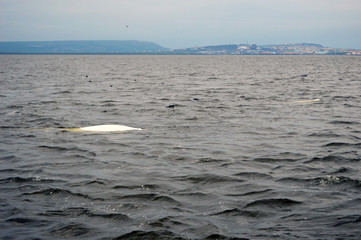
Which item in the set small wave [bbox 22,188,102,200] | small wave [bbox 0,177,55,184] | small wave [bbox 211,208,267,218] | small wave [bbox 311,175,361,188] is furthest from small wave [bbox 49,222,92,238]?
small wave [bbox 311,175,361,188]

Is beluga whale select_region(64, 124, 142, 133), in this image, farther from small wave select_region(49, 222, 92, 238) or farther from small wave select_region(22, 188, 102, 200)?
small wave select_region(49, 222, 92, 238)

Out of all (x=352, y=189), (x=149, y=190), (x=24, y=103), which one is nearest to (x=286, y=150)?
(x=352, y=189)

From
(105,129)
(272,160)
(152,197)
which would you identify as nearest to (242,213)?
(152,197)

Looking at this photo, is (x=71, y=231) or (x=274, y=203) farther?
(x=274, y=203)

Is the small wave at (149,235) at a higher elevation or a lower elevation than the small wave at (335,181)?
lower

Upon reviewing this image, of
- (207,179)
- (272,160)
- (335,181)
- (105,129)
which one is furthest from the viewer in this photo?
(105,129)

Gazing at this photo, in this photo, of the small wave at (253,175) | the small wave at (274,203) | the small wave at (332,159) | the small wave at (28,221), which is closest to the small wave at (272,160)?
the small wave at (332,159)

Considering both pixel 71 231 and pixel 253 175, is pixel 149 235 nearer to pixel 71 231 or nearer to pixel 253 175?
pixel 71 231

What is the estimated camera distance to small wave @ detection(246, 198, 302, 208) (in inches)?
320

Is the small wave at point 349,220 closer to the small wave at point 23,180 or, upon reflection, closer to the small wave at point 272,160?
the small wave at point 272,160

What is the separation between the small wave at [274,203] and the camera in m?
8.13

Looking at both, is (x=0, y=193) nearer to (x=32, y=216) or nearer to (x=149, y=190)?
(x=32, y=216)

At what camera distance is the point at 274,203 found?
27.0 feet

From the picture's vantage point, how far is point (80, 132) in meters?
16.1
